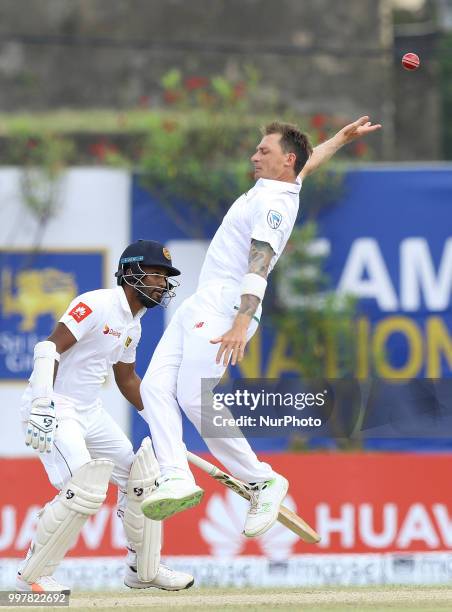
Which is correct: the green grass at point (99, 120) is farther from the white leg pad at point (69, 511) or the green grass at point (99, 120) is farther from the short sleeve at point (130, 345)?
the white leg pad at point (69, 511)

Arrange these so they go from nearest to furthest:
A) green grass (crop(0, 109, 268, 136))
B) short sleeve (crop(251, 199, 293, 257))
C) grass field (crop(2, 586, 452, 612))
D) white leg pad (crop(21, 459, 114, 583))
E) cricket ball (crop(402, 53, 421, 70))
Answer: grass field (crop(2, 586, 452, 612)) → short sleeve (crop(251, 199, 293, 257)) → white leg pad (crop(21, 459, 114, 583)) → cricket ball (crop(402, 53, 421, 70)) → green grass (crop(0, 109, 268, 136))

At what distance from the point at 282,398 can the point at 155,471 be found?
0.85 m

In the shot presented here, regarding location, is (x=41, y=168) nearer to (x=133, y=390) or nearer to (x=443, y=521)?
(x=443, y=521)

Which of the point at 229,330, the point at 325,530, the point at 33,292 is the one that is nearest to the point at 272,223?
the point at 229,330

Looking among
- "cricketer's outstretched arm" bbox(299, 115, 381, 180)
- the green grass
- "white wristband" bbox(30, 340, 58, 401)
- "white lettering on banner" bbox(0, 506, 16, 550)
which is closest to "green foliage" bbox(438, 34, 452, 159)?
the green grass

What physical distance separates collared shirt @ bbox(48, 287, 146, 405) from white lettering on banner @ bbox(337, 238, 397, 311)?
5704 millimetres

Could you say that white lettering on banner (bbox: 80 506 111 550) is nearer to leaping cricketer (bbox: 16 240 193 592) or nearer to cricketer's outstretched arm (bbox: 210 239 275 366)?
leaping cricketer (bbox: 16 240 193 592)

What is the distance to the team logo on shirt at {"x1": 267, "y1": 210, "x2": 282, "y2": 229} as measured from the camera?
7.74m

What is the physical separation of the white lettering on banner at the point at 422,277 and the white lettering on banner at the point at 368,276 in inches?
5.3

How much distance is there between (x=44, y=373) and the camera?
25.4 ft

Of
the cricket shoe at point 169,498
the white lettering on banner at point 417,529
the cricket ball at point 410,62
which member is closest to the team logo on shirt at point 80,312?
the cricket shoe at point 169,498

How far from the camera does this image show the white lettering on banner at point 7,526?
10.4 metres

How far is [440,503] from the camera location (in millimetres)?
10688

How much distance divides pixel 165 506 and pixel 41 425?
29.0 inches
